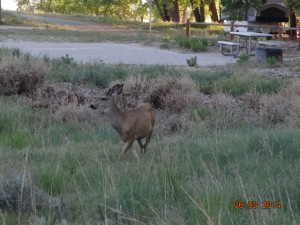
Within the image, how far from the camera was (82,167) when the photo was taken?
7.23m

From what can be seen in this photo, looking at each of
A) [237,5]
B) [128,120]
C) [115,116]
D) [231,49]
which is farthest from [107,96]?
[237,5]

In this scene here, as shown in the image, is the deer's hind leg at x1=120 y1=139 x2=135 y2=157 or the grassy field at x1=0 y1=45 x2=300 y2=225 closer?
the grassy field at x1=0 y1=45 x2=300 y2=225

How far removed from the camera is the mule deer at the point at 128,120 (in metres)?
8.22

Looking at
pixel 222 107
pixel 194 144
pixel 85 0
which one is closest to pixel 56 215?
pixel 194 144

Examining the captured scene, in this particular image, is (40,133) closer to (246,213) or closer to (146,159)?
(146,159)

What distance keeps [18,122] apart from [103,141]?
1.89 m

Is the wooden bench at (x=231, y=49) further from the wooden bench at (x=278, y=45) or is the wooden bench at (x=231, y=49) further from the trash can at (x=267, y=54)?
the trash can at (x=267, y=54)

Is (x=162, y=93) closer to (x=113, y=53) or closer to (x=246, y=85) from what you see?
(x=246, y=85)

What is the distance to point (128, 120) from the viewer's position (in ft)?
27.0

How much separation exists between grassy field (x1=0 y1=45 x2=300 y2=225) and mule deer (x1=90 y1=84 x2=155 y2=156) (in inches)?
10.4

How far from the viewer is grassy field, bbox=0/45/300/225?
5484 millimetres

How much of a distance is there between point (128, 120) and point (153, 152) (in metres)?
0.54

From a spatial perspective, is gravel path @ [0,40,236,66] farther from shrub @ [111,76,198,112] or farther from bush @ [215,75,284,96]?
shrub @ [111,76,198,112]
